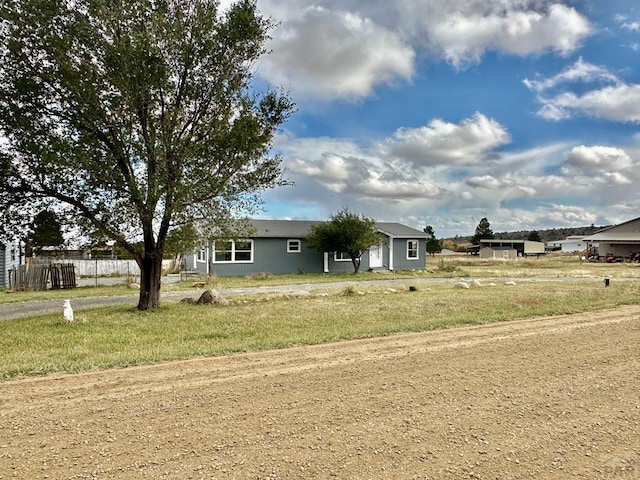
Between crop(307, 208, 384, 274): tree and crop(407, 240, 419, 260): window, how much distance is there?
5086mm

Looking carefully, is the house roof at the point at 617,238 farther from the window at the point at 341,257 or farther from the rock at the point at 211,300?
the rock at the point at 211,300

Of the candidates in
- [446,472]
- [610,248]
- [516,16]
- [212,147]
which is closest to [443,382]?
[446,472]

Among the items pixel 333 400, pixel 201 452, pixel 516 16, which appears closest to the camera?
pixel 201 452

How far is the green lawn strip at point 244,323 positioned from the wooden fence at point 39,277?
8718 millimetres

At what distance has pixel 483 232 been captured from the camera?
7988 centimetres

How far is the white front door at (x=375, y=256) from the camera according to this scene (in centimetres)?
2825

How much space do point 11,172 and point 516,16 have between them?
1448 centimetres

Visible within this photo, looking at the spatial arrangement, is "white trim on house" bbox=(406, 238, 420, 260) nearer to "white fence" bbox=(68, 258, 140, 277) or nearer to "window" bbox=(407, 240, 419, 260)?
"window" bbox=(407, 240, 419, 260)

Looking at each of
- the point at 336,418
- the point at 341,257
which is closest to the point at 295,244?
the point at 341,257

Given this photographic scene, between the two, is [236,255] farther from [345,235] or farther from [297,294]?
[297,294]

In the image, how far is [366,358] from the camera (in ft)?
20.0

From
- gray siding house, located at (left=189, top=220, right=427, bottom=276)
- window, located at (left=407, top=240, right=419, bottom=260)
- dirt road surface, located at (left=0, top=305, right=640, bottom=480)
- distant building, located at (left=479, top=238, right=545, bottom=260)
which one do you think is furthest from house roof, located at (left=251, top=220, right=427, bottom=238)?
distant building, located at (left=479, top=238, right=545, bottom=260)

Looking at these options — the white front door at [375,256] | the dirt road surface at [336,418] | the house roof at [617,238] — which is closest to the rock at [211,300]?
the dirt road surface at [336,418]

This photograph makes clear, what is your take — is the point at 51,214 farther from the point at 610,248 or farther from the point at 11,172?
the point at 610,248
